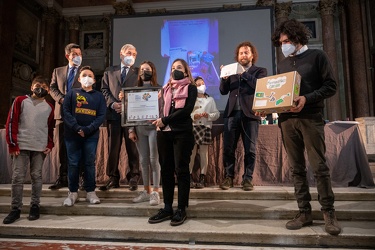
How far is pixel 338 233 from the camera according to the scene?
2.46m

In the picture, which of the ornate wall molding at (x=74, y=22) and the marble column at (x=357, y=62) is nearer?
the marble column at (x=357, y=62)

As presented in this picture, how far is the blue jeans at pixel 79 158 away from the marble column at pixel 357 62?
9.81 metres

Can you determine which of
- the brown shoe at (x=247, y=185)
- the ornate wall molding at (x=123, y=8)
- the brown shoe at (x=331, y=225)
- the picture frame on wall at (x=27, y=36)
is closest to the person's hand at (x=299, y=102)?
the brown shoe at (x=331, y=225)

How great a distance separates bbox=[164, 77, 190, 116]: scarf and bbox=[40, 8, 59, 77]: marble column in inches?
403

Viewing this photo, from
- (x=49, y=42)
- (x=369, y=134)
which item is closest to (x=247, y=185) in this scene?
(x=369, y=134)

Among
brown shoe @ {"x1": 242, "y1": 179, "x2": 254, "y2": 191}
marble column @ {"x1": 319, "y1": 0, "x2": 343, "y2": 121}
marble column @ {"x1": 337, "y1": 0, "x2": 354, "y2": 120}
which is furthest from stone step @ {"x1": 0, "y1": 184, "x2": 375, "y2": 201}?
marble column @ {"x1": 337, "y1": 0, "x2": 354, "y2": 120}

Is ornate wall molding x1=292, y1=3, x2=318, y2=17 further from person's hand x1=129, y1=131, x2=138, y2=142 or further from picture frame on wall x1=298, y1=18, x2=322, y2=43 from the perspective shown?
person's hand x1=129, y1=131, x2=138, y2=142

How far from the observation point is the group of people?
2.60 m

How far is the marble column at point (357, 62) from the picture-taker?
1026 cm

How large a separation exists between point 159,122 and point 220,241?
4.03 ft

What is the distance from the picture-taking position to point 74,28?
12461 mm

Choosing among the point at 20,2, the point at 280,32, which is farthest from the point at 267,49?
the point at 20,2

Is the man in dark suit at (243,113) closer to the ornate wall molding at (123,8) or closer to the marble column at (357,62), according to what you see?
the marble column at (357,62)

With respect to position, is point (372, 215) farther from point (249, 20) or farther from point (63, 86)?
point (249, 20)
